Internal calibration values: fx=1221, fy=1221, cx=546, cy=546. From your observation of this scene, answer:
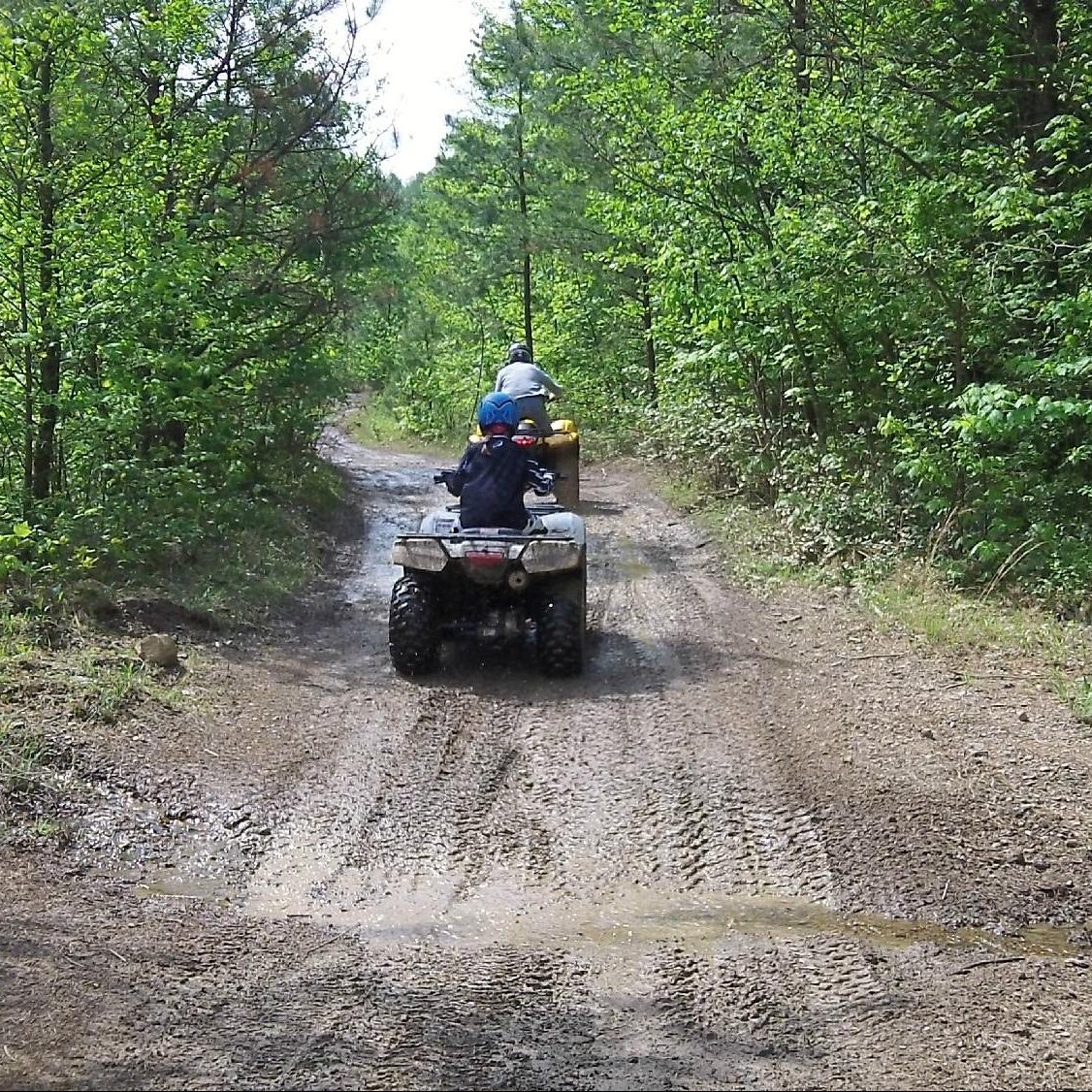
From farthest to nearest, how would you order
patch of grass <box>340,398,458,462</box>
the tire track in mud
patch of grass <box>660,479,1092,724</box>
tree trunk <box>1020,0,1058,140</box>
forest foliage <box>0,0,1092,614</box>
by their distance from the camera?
patch of grass <box>340,398,458,462</box> → tree trunk <box>1020,0,1058,140</box> → forest foliage <box>0,0,1092,614</box> → patch of grass <box>660,479,1092,724</box> → the tire track in mud

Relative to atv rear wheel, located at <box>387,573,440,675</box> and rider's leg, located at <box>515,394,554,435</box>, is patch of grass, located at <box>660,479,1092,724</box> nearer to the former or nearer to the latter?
rider's leg, located at <box>515,394,554,435</box>

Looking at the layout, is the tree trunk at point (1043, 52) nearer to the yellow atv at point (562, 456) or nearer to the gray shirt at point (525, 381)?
the gray shirt at point (525, 381)

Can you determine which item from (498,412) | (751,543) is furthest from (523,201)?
(498,412)

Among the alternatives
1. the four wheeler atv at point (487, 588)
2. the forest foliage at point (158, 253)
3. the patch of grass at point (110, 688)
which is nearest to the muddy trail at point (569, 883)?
the patch of grass at point (110, 688)

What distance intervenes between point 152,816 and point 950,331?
794 cm

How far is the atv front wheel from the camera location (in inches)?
329

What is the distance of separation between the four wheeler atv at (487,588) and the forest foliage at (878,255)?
323 cm

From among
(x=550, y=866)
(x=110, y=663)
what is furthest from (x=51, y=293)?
(x=550, y=866)

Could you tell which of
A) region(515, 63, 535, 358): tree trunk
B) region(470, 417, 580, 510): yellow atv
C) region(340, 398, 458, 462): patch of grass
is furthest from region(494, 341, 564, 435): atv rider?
region(515, 63, 535, 358): tree trunk

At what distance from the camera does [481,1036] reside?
3.98 meters

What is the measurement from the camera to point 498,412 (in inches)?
348

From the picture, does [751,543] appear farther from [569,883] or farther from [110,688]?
[569,883]

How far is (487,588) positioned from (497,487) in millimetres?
762

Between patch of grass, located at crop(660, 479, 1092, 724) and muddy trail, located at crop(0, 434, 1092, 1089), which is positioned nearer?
muddy trail, located at crop(0, 434, 1092, 1089)
